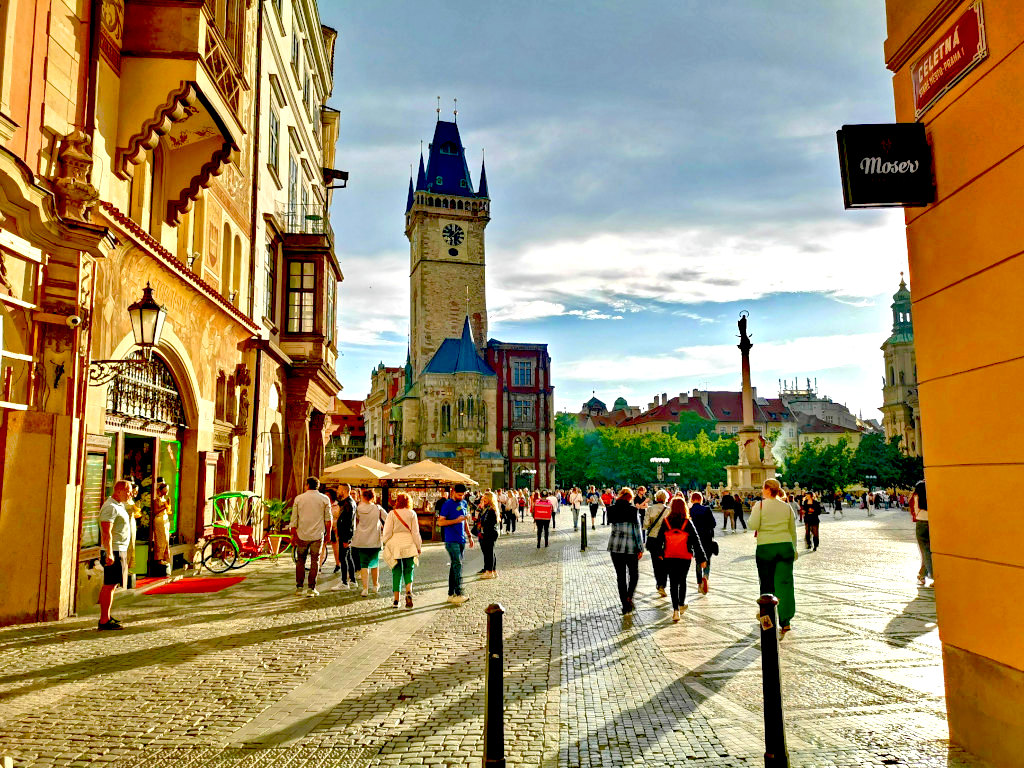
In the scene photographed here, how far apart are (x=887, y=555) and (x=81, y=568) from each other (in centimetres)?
1765

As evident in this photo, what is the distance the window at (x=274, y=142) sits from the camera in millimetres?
20234

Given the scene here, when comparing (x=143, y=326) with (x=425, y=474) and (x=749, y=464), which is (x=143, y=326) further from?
(x=749, y=464)

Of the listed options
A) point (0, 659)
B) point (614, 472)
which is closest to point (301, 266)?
point (0, 659)

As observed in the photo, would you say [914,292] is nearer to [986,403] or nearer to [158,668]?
[986,403]

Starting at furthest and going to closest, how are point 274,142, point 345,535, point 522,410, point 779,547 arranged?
1. point 522,410
2. point 274,142
3. point 345,535
4. point 779,547

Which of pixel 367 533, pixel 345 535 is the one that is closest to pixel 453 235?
pixel 345 535

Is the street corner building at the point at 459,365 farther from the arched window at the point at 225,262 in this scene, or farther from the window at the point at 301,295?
the arched window at the point at 225,262

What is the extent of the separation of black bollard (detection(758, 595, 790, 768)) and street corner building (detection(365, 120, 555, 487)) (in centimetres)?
5963

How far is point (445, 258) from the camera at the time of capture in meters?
74.8

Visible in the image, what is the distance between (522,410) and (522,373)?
3644 millimetres

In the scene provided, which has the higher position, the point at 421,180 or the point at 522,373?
the point at 421,180

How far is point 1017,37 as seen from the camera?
430cm

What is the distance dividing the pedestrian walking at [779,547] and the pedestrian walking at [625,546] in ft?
6.16

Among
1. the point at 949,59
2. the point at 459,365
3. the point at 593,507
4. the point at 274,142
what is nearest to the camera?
the point at 949,59
